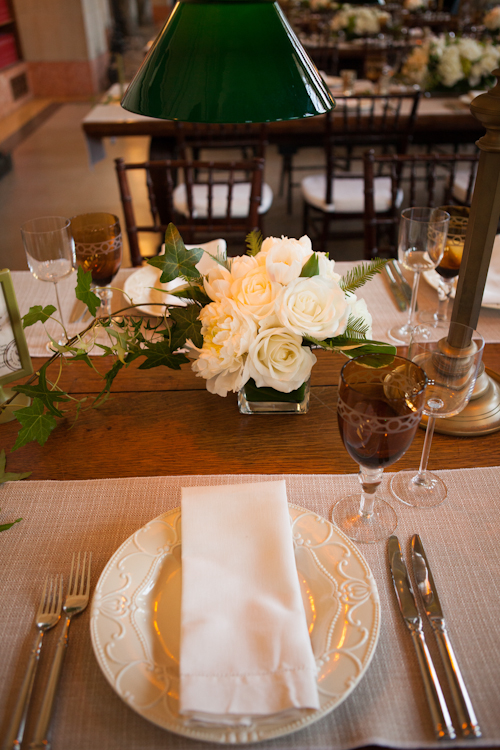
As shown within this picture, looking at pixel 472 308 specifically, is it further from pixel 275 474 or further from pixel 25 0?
pixel 25 0

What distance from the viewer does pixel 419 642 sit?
2.04ft

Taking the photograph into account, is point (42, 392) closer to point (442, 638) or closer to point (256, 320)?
point (256, 320)

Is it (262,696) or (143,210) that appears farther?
(143,210)

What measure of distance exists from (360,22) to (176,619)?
6560 mm

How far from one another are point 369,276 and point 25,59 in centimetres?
860

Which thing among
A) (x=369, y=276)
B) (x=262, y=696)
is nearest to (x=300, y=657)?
(x=262, y=696)

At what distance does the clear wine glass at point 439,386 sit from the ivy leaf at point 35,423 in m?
0.54

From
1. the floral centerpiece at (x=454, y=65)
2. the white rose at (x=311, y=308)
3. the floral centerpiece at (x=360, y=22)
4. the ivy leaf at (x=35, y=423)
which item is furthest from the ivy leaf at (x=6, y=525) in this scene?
the floral centerpiece at (x=360, y=22)

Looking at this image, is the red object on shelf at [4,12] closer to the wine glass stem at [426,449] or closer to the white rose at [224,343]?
the white rose at [224,343]

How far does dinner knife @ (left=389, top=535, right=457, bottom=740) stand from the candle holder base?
264 millimetres

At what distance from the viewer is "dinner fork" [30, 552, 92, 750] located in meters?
0.54

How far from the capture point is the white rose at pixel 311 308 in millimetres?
792

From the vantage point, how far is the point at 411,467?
0.88 meters

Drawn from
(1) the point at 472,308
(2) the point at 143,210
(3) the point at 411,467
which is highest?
(1) the point at 472,308
